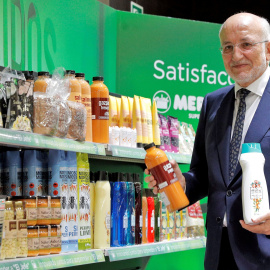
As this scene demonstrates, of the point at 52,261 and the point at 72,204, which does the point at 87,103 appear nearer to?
the point at 72,204

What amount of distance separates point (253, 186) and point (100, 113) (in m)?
1.14

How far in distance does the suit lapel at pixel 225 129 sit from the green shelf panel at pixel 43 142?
0.68 meters

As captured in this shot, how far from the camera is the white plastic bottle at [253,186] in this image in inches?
89.4

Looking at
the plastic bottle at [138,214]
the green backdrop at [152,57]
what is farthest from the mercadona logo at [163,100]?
the plastic bottle at [138,214]

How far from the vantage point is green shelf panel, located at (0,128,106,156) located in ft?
7.63

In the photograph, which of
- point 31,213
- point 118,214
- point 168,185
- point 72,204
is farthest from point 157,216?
point 31,213

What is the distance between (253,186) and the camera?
2.28 meters

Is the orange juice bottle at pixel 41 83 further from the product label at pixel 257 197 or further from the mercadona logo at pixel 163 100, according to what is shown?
the mercadona logo at pixel 163 100

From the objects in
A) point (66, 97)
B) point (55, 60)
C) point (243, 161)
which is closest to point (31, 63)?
point (55, 60)

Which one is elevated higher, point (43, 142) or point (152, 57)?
point (152, 57)

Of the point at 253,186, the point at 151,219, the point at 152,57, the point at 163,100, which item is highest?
the point at 152,57

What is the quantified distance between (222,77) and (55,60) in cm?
209

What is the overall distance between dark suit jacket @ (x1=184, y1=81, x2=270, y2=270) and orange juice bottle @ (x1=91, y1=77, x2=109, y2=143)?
59 cm

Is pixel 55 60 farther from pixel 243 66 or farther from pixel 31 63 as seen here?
pixel 243 66
